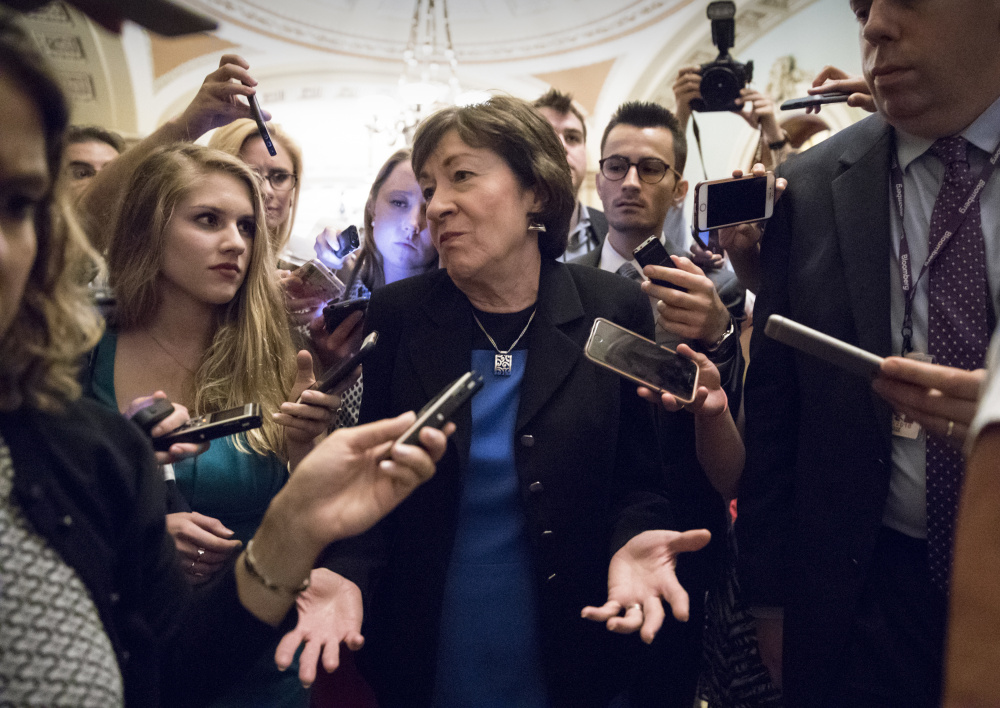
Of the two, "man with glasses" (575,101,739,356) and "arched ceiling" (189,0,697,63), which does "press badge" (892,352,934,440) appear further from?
"arched ceiling" (189,0,697,63)

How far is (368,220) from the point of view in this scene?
3004 mm

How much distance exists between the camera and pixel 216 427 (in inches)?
60.7

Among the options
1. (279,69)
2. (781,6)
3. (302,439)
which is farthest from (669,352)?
(279,69)

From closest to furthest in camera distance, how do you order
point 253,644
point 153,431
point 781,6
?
point 253,644
point 153,431
point 781,6

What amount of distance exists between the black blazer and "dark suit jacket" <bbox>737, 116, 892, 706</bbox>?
110 centimetres

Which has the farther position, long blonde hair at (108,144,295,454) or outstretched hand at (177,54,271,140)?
outstretched hand at (177,54,271,140)

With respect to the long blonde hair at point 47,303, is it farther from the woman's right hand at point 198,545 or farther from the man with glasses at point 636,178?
the man with glasses at point 636,178

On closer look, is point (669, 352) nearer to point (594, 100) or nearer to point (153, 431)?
point (153, 431)

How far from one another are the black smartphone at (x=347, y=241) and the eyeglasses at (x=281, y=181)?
0.67 meters

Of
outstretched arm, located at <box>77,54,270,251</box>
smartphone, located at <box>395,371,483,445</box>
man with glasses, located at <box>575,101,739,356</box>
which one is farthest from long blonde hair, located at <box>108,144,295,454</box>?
man with glasses, located at <box>575,101,739,356</box>

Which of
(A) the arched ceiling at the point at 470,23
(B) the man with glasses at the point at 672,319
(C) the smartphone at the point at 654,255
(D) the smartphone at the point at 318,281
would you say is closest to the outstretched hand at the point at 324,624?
(B) the man with glasses at the point at 672,319

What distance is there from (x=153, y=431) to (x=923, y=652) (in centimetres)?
158

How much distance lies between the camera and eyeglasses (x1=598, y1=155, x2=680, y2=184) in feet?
8.92

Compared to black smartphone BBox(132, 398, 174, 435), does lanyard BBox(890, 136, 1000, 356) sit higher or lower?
higher
